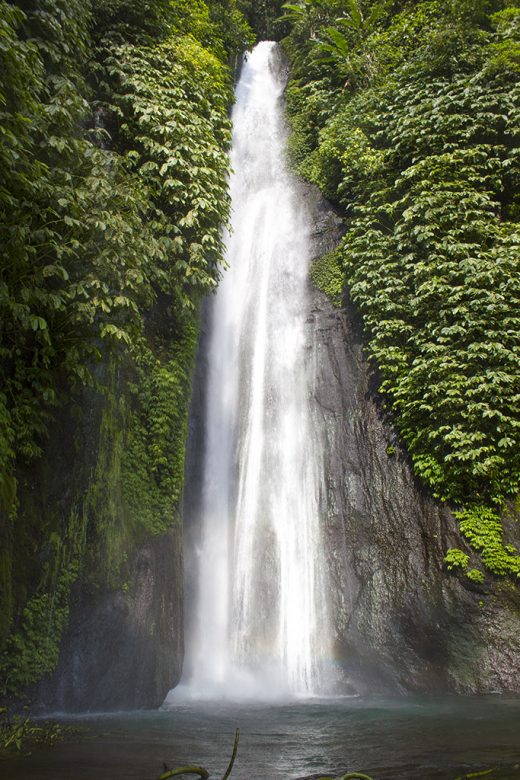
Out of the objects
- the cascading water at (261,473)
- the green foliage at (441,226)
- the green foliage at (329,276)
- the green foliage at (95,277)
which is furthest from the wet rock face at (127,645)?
the green foliage at (329,276)

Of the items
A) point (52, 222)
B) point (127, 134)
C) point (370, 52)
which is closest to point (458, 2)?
point (370, 52)

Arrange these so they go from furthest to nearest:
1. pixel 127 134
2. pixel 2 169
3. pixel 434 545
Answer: pixel 127 134 → pixel 434 545 → pixel 2 169

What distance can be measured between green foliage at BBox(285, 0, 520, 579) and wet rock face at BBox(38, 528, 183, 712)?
16.3 ft

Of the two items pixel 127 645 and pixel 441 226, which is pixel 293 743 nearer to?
pixel 127 645

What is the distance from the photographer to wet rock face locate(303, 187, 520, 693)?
8844 mm

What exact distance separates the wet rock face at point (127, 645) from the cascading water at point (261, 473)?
3.64ft

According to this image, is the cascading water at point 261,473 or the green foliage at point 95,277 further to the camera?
the cascading water at point 261,473

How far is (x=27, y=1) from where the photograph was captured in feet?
26.3

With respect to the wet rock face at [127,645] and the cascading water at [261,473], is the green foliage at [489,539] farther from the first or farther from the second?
the wet rock face at [127,645]

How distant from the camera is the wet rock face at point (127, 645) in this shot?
702 centimetres

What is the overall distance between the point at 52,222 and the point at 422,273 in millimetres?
6948

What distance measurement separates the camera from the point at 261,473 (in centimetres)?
1176

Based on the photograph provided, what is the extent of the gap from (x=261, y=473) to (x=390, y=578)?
134 inches

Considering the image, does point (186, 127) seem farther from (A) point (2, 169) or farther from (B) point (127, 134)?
(A) point (2, 169)
